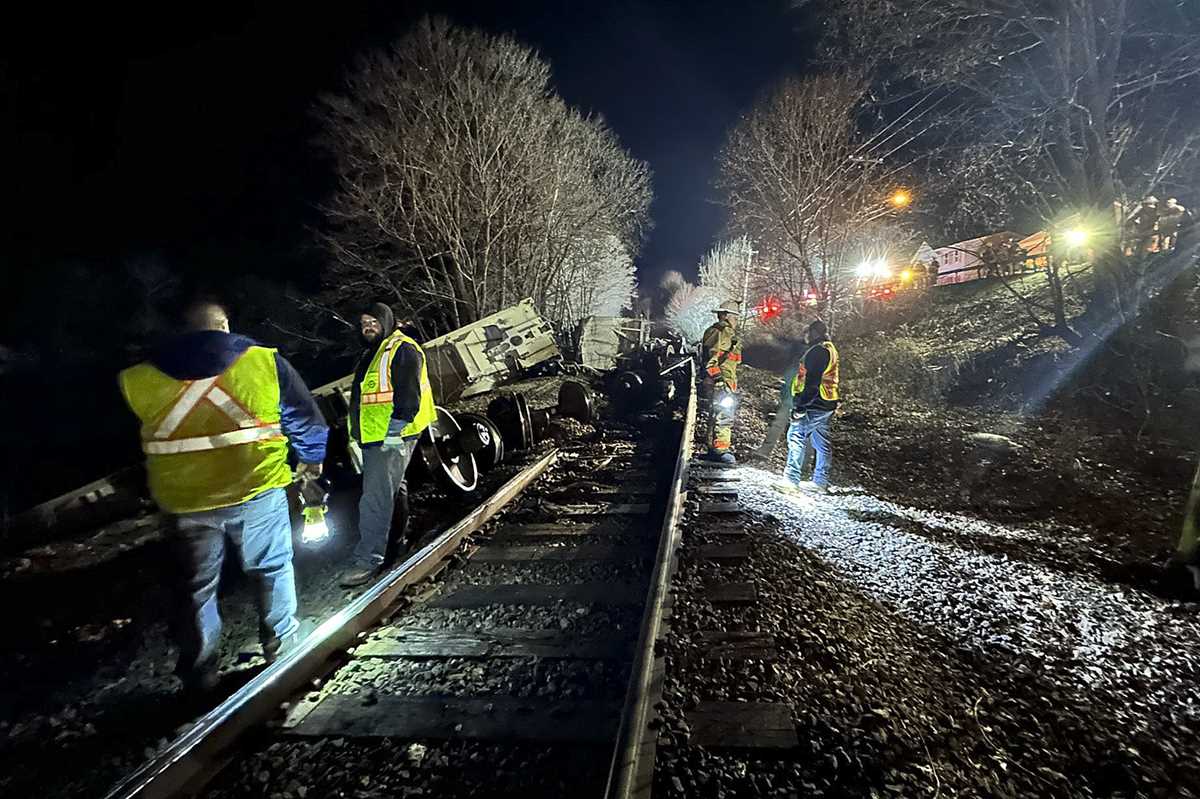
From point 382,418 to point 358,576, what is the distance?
1.21 m

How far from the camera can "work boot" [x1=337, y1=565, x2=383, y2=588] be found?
4043 mm

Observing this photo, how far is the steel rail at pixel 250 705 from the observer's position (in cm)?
198

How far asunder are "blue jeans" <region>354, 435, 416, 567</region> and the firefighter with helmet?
13.7 ft

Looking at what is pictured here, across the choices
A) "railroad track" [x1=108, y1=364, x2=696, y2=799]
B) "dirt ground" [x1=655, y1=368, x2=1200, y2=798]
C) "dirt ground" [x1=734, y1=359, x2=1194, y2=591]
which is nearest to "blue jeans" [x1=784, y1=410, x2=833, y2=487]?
"dirt ground" [x1=734, y1=359, x2=1194, y2=591]

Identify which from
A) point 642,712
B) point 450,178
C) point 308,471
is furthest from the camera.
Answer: point 450,178

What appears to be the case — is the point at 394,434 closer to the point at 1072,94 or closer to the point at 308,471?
the point at 308,471

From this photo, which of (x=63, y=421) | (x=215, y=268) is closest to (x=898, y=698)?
(x=63, y=421)

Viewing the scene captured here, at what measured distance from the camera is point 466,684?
270 centimetres

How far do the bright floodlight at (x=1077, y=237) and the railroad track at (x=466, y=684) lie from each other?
9.38m

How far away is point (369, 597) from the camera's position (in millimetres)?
3258

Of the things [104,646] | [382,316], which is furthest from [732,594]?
[104,646]

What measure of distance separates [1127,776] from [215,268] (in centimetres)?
3059

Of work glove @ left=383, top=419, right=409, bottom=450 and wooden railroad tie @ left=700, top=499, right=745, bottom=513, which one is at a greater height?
work glove @ left=383, top=419, right=409, bottom=450

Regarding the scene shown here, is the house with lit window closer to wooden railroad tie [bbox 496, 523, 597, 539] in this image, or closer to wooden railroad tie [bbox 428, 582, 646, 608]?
wooden railroad tie [bbox 496, 523, 597, 539]
